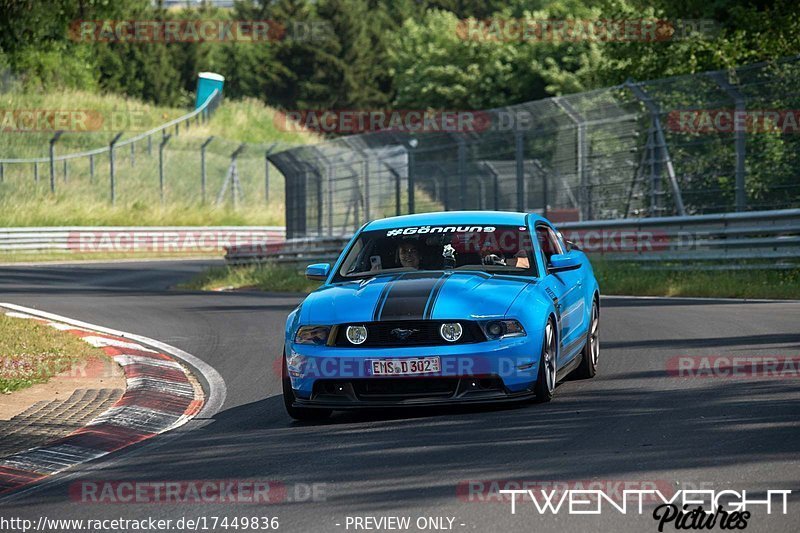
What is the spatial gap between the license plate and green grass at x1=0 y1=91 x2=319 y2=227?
38.3 m

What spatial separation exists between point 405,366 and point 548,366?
1.08m

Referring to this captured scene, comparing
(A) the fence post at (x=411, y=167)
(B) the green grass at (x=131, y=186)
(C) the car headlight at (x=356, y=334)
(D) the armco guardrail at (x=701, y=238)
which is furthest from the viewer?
(B) the green grass at (x=131, y=186)

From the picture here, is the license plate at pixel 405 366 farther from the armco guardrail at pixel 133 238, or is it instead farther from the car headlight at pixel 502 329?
the armco guardrail at pixel 133 238

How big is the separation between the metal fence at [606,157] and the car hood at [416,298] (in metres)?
11.8

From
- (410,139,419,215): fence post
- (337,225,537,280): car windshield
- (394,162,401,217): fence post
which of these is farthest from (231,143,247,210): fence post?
(337,225,537,280): car windshield

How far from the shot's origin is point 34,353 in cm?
1279

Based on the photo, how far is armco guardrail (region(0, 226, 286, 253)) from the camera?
42344 mm

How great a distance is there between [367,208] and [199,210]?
21.9 metres

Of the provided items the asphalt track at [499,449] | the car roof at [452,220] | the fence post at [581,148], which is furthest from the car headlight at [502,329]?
the fence post at [581,148]

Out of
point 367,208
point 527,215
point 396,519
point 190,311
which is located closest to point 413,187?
point 367,208

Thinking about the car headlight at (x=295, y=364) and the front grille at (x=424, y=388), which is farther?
the car headlight at (x=295, y=364)

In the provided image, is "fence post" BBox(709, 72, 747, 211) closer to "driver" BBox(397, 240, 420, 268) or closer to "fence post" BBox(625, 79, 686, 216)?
"fence post" BBox(625, 79, 686, 216)

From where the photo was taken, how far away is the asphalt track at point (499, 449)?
623 cm

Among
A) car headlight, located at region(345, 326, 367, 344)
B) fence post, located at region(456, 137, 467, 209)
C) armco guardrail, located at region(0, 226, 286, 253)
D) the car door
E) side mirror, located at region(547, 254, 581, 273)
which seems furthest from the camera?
armco guardrail, located at region(0, 226, 286, 253)
